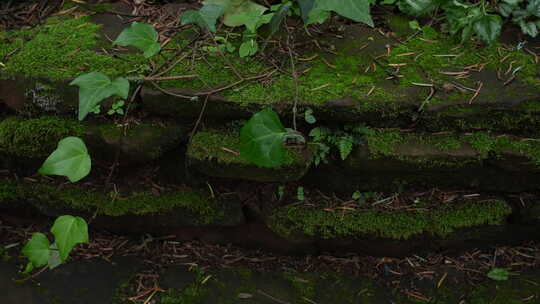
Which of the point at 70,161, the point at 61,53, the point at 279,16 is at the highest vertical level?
the point at 279,16

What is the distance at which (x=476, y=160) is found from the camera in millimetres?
1970

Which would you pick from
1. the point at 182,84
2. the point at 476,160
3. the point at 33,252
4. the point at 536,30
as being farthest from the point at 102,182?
the point at 536,30

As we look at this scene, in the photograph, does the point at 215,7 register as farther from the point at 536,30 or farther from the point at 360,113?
the point at 536,30

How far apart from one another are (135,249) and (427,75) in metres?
1.58

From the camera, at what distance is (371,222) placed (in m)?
2.07

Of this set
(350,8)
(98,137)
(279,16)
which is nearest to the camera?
(350,8)

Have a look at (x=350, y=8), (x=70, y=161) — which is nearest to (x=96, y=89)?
(x=70, y=161)

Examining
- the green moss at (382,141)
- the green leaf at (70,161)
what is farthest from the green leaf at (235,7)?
the green leaf at (70,161)

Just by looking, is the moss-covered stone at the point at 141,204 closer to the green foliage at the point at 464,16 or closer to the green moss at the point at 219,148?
the green moss at the point at 219,148

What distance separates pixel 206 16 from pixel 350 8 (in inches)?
23.2

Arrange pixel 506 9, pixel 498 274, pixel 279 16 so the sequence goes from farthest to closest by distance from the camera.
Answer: pixel 506 9
pixel 498 274
pixel 279 16

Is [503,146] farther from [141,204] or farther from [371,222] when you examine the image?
[141,204]

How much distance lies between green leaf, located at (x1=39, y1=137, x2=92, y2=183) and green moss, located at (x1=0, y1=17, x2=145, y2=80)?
0.50 metres

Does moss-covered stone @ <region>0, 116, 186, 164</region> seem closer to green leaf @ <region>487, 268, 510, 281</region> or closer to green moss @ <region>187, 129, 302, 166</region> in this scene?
green moss @ <region>187, 129, 302, 166</region>
